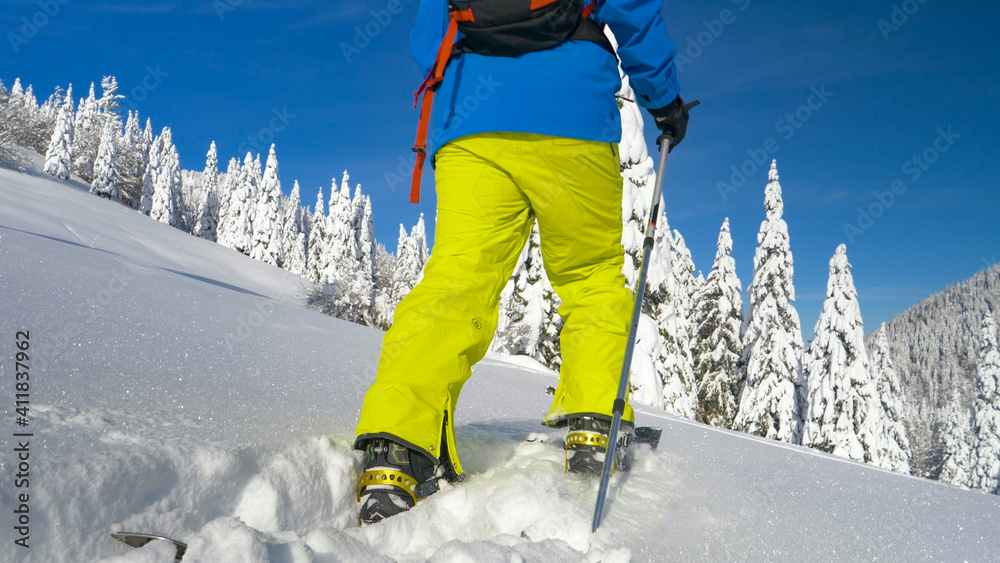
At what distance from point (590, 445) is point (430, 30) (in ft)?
4.97

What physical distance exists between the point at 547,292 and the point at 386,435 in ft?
29.3

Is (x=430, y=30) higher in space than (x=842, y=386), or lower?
lower

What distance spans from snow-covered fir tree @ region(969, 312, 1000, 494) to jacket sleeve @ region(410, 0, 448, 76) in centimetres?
3674

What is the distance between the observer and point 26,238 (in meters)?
3.27

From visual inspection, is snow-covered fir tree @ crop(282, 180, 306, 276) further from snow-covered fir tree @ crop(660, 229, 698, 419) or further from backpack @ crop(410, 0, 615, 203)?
backpack @ crop(410, 0, 615, 203)

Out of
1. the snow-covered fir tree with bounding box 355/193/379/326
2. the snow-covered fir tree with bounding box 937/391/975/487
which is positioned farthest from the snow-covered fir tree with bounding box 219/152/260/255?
the snow-covered fir tree with bounding box 937/391/975/487

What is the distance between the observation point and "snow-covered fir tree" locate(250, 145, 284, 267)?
39.5m

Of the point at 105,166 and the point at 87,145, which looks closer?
the point at 105,166

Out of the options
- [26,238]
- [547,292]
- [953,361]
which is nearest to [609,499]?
[26,238]

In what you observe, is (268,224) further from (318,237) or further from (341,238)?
(341,238)

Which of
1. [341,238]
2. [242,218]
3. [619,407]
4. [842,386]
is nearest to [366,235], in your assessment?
[341,238]

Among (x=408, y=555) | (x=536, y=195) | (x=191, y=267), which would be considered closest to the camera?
(x=408, y=555)

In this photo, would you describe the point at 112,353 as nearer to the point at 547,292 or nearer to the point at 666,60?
the point at 666,60

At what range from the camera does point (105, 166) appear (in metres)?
36.1
